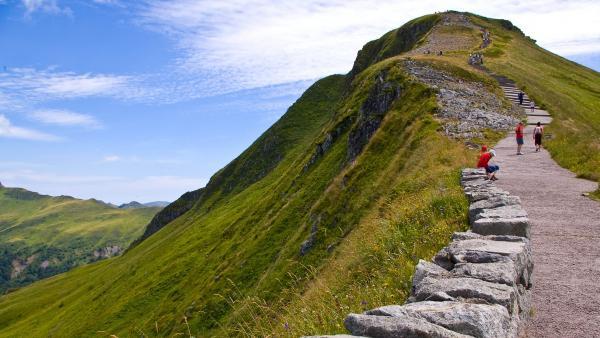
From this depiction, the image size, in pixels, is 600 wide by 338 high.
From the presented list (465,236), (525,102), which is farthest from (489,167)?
(525,102)

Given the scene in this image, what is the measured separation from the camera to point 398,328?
6090 millimetres

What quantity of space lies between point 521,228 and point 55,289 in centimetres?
18402

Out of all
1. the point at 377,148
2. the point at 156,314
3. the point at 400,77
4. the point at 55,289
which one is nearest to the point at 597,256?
the point at 377,148

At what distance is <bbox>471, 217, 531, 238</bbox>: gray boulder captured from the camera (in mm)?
11945

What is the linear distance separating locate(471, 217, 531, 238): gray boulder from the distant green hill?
4.31 feet

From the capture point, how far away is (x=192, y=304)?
66375mm

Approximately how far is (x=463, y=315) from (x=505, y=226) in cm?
631

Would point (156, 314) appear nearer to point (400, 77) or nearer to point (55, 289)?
point (400, 77)

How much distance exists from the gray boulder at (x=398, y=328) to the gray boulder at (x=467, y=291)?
5.28 ft

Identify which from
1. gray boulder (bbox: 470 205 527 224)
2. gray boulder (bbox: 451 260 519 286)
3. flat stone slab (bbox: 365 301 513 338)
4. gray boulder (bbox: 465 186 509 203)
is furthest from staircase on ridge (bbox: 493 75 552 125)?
flat stone slab (bbox: 365 301 513 338)

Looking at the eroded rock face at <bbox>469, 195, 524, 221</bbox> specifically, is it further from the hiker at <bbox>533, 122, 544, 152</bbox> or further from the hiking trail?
the hiker at <bbox>533, 122, 544, 152</bbox>

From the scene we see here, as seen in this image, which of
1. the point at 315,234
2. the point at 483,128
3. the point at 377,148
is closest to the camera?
the point at 483,128

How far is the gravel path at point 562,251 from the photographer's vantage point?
8.98 m

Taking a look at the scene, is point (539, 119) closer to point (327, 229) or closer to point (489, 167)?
point (327, 229)
